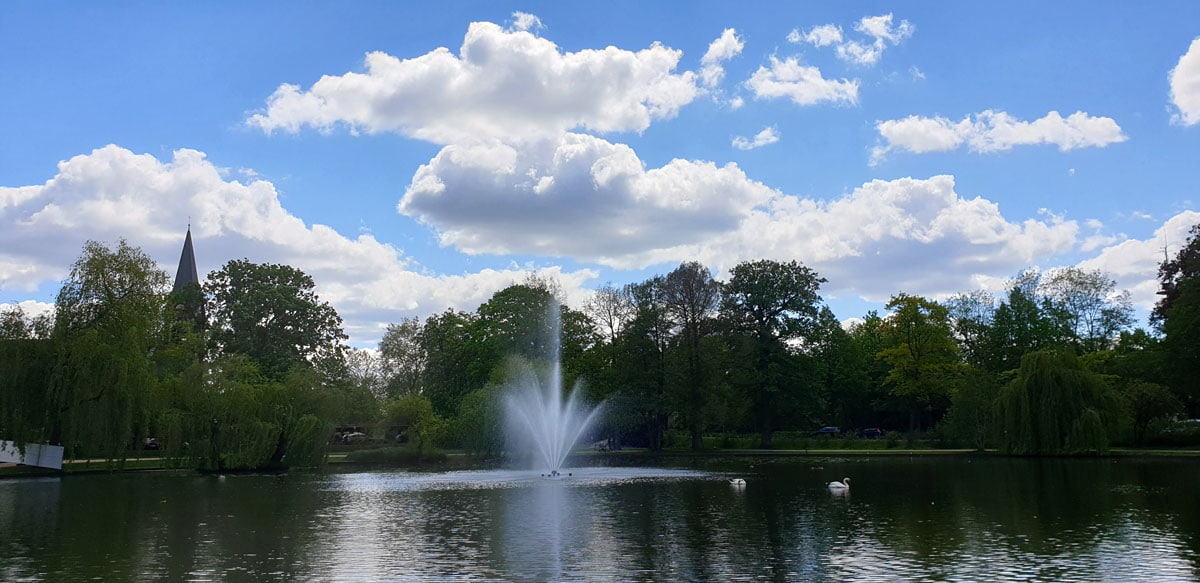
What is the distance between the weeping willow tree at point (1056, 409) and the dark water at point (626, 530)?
398 inches

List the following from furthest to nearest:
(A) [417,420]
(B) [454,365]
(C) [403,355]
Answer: (C) [403,355] < (B) [454,365] < (A) [417,420]

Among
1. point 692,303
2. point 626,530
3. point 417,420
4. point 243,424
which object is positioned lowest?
point 626,530

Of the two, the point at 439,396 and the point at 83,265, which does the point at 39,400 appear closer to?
the point at 83,265

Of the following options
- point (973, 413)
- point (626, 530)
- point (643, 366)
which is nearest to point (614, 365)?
point (643, 366)

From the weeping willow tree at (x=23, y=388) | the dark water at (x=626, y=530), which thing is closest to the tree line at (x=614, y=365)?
the weeping willow tree at (x=23, y=388)

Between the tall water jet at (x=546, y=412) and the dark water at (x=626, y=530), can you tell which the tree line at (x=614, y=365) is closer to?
the tall water jet at (x=546, y=412)

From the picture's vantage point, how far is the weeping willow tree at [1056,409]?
172ft

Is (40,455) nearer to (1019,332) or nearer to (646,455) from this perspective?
(646,455)

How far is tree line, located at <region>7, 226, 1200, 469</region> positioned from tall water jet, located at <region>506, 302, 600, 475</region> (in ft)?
5.54

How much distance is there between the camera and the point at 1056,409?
53.3 m

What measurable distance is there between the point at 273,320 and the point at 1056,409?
64768 mm

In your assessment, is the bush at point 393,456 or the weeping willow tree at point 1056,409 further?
the bush at point 393,456

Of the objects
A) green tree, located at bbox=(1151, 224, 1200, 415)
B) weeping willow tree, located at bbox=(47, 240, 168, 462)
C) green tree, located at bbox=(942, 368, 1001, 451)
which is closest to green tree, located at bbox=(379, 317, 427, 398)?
weeping willow tree, located at bbox=(47, 240, 168, 462)

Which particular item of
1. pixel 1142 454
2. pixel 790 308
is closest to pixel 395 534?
pixel 1142 454
